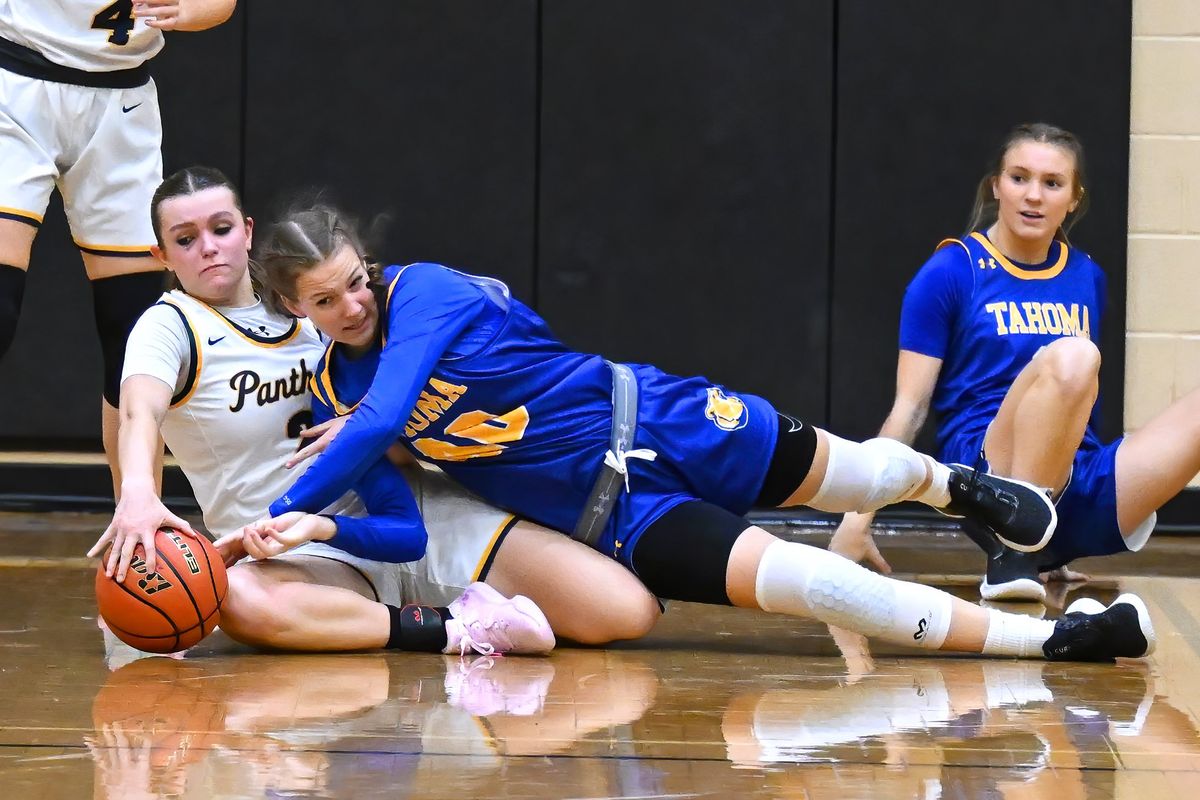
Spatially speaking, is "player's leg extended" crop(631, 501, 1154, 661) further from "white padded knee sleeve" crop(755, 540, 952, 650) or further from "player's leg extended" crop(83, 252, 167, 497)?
"player's leg extended" crop(83, 252, 167, 497)

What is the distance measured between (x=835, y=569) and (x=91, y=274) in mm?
1796

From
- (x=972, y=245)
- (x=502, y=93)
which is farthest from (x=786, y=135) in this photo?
(x=972, y=245)

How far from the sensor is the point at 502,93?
4.90m

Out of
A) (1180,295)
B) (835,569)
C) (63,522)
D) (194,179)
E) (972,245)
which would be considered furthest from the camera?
(1180,295)

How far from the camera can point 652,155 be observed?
4895 mm

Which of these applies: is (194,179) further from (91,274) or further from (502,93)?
(502,93)

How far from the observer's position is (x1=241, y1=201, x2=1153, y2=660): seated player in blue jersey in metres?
2.75

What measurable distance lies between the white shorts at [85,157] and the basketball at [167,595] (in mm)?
974

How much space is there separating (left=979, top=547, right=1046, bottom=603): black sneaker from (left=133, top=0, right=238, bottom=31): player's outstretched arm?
213 centimetres

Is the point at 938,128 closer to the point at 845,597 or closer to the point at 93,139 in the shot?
the point at 845,597

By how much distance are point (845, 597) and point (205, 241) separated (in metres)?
1.38

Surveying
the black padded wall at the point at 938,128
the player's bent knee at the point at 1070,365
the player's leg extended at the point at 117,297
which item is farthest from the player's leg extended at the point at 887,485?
the black padded wall at the point at 938,128

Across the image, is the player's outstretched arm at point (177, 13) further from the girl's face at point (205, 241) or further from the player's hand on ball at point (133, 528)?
the player's hand on ball at point (133, 528)

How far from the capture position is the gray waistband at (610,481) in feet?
9.48
